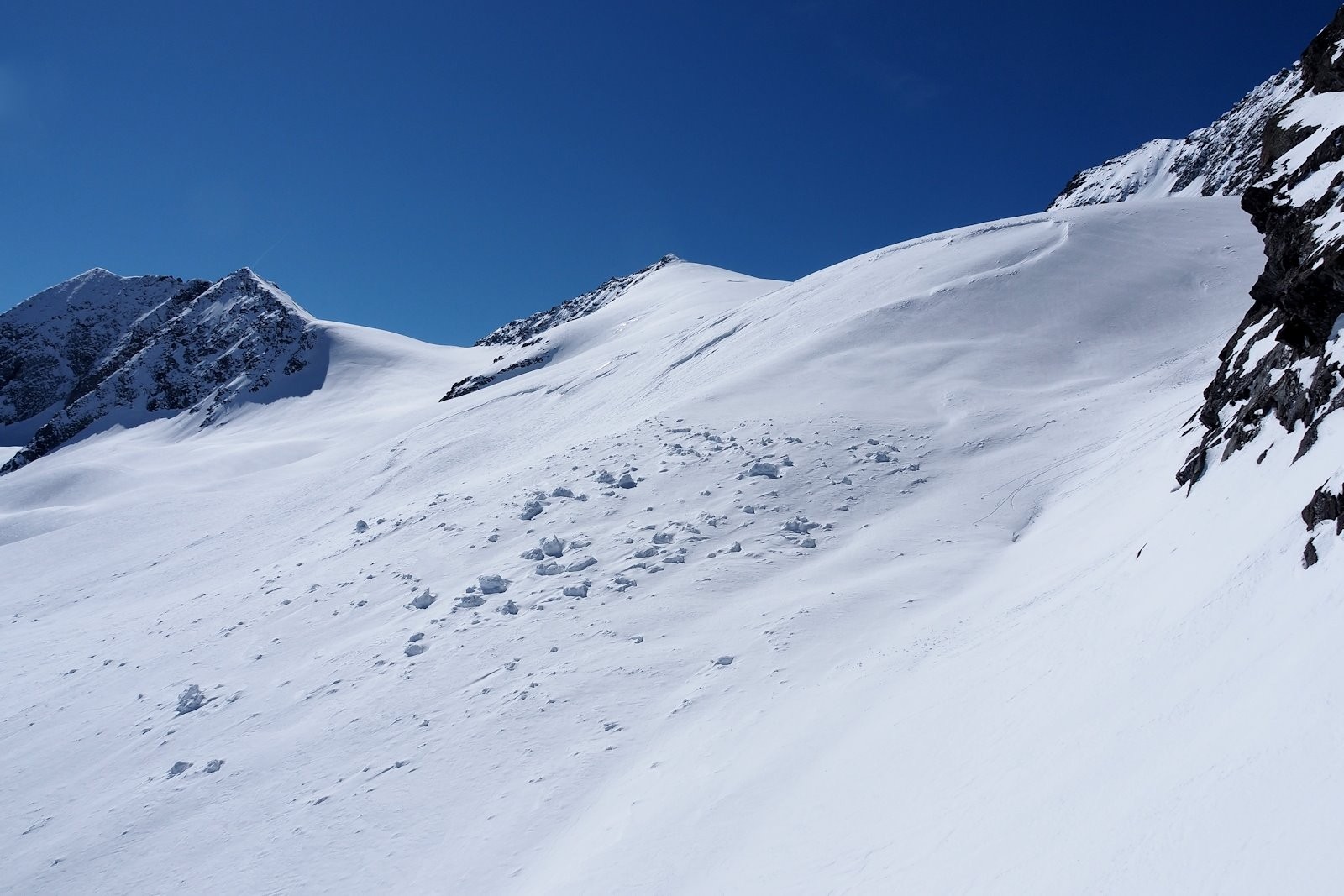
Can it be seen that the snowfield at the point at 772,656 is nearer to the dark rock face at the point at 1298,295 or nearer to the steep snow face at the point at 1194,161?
the dark rock face at the point at 1298,295

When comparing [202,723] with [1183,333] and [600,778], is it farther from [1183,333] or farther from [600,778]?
[1183,333]

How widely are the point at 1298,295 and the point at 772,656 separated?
6707 mm

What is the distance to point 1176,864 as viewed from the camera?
3.76 meters

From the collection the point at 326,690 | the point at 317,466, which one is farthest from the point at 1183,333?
the point at 317,466

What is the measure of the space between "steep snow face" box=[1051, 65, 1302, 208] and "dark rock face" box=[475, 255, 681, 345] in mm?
65086

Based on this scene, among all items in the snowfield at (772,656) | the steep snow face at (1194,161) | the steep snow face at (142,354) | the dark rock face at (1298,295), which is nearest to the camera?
the snowfield at (772,656)

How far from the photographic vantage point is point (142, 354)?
276 feet

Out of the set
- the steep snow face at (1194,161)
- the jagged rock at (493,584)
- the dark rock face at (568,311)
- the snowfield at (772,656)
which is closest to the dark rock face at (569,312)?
the dark rock face at (568,311)

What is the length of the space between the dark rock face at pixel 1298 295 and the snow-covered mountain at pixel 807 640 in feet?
0.22

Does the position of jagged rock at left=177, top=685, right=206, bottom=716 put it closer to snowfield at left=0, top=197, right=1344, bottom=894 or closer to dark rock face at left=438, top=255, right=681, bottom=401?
snowfield at left=0, top=197, right=1344, bottom=894

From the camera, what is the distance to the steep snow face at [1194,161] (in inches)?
3723

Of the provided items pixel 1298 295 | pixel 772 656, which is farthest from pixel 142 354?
pixel 1298 295

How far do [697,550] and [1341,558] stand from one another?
8911mm

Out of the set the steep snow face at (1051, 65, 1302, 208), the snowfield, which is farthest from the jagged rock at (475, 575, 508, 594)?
the steep snow face at (1051, 65, 1302, 208)
